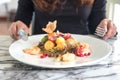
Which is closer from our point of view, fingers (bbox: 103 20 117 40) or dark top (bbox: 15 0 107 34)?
fingers (bbox: 103 20 117 40)

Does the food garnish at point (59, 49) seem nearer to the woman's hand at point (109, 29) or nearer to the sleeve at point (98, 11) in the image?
the woman's hand at point (109, 29)

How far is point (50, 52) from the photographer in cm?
80

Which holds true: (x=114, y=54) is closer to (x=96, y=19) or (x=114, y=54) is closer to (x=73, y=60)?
(x=73, y=60)

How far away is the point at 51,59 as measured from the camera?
78 cm

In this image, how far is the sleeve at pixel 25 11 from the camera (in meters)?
1.25

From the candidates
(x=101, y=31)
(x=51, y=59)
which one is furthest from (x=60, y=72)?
(x=101, y=31)

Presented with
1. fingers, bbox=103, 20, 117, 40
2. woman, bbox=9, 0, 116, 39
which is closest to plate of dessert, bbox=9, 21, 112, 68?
fingers, bbox=103, 20, 117, 40

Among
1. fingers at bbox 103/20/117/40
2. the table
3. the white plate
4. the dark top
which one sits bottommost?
the table

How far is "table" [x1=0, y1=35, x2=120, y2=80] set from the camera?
27.9 inches

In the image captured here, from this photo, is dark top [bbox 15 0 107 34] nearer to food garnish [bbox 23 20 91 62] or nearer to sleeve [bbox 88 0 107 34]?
sleeve [bbox 88 0 107 34]

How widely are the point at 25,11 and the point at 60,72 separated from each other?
24.0 inches

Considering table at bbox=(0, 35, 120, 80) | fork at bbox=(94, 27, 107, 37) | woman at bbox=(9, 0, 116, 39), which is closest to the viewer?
table at bbox=(0, 35, 120, 80)

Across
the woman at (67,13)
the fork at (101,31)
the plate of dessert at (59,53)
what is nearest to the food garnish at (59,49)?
the plate of dessert at (59,53)

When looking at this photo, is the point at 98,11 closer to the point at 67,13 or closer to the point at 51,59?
the point at 67,13
